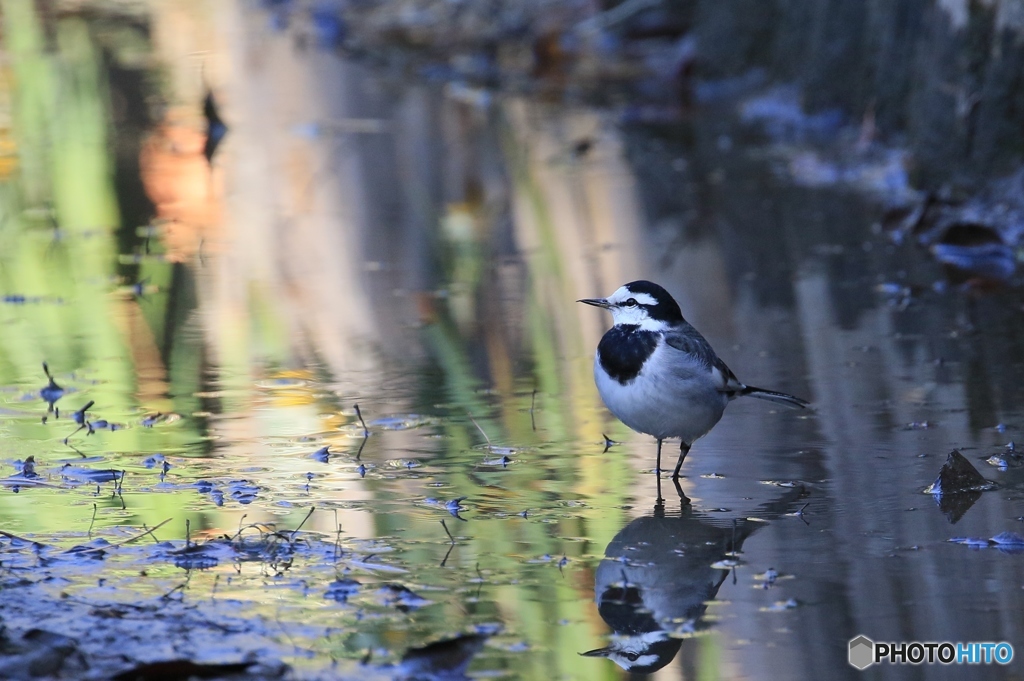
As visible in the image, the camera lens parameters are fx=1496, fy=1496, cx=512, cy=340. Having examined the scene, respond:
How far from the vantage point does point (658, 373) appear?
4887 millimetres

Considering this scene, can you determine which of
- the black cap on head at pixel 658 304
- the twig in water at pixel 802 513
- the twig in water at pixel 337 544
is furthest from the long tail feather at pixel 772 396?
the twig in water at pixel 337 544

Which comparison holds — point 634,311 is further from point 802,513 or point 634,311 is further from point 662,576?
point 662,576

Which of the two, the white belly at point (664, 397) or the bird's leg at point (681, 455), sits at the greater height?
the white belly at point (664, 397)

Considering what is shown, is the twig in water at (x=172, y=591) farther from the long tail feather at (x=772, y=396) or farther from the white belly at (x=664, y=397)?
the long tail feather at (x=772, y=396)

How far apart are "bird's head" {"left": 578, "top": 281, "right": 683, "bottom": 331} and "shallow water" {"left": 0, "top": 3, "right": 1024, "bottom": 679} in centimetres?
50

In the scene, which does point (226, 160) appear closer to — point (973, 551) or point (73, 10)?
point (973, 551)

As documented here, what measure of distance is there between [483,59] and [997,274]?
32.4 ft

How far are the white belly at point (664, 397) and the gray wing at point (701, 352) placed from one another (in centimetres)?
4

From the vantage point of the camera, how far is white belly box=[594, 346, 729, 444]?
4859 mm

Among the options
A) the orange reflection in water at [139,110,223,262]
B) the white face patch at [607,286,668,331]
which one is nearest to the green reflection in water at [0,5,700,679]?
the white face patch at [607,286,668,331]

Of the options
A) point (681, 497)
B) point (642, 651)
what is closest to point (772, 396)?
point (681, 497)

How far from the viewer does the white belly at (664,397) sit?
486 cm

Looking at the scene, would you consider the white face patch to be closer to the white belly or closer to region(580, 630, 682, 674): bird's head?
the white belly

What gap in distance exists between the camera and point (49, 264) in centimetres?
782
